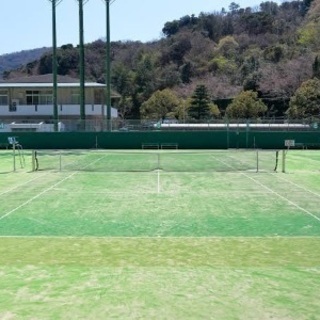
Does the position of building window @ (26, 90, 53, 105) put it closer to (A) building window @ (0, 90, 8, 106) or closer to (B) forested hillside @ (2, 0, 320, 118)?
(A) building window @ (0, 90, 8, 106)

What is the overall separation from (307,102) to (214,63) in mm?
46884

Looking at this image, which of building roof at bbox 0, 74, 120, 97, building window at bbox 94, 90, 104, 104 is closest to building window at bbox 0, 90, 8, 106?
building roof at bbox 0, 74, 120, 97

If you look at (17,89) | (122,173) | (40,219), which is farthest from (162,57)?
(40,219)

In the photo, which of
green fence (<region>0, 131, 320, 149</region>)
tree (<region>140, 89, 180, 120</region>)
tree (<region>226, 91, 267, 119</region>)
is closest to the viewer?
green fence (<region>0, 131, 320, 149</region>)

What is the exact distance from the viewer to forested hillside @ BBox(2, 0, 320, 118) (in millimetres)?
96188

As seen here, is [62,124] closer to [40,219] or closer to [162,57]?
[40,219]

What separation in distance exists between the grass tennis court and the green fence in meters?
27.9

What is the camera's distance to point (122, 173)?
2592 cm

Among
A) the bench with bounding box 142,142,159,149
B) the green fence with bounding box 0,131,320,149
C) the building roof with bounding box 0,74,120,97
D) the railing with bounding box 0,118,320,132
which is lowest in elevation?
the bench with bounding box 142,142,159,149

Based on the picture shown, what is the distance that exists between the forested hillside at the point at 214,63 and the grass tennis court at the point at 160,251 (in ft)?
215

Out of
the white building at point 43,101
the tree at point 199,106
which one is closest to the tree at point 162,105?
the tree at point 199,106

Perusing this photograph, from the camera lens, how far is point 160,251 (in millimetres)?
10047

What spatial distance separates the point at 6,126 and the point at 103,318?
5157cm

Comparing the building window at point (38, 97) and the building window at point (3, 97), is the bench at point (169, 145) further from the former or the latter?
the building window at point (3, 97)
